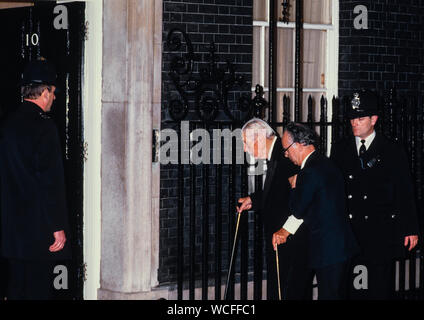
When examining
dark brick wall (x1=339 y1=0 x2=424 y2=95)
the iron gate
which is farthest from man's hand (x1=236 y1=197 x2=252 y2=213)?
dark brick wall (x1=339 y1=0 x2=424 y2=95)

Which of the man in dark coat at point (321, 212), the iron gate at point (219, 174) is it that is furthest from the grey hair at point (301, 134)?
the iron gate at point (219, 174)

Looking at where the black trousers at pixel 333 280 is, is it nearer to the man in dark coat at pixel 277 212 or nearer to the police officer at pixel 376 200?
the man in dark coat at pixel 277 212

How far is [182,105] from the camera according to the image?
30.4ft

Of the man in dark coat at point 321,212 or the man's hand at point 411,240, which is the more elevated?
the man in dark coat at point 321,212

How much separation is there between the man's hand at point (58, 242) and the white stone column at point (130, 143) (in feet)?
4.78

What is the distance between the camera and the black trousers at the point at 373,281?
340 inches

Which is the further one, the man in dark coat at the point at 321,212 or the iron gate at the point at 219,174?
the iron gate at the point at 219,174

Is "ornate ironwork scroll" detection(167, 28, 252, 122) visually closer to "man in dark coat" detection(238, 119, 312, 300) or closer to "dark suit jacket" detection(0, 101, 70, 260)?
"man in dark coat" detection(238, 119, 312, 300)

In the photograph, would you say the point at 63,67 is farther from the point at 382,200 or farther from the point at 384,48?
the point at 384,48

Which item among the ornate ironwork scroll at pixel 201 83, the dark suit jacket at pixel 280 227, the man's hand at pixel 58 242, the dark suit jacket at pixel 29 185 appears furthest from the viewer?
the ornate ironwork scroll at pixel 201 83

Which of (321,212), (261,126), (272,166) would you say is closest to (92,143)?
(261,126)

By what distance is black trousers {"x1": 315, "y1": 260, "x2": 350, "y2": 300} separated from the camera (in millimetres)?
7777

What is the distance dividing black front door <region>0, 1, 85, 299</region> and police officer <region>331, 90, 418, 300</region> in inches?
109

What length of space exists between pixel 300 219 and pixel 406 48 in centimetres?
402
